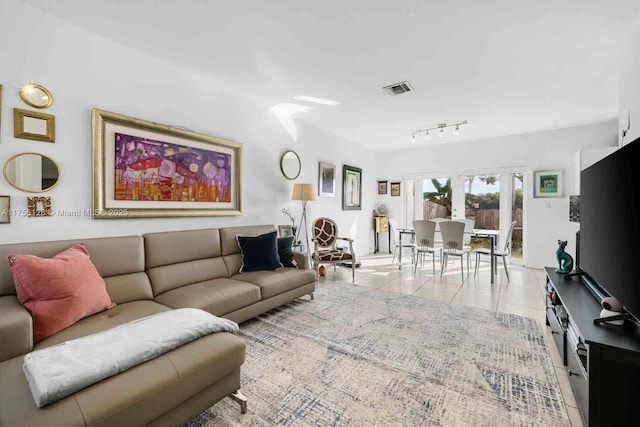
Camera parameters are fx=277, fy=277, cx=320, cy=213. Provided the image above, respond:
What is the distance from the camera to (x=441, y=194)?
238 inches

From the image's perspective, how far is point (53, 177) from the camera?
211cm

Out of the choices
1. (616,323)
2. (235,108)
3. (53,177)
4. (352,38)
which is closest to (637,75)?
(616,323)

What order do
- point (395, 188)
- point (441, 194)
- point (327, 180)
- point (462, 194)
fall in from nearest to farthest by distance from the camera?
1. point (327, 180)
2. point (462, 194)
3. point (441, 194)
4. point (395, 188)

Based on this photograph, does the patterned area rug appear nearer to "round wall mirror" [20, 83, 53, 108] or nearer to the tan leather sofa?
the tan leather sofa

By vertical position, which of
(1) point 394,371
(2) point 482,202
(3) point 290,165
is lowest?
(1) point 394,371

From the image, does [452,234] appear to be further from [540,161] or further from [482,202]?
[540,161]

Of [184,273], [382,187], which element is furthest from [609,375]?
[382,187]

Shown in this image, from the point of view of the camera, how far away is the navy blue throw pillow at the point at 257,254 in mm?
3000

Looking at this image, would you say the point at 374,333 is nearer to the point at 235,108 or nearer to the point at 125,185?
the point at 125,185

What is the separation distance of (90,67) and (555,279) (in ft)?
13.8

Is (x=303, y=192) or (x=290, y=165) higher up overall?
(x=290, y=165)

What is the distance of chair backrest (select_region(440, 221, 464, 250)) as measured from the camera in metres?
4.19

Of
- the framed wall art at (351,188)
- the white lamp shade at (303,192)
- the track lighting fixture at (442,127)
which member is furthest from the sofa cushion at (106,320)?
the track lighting fixture at (442,127)

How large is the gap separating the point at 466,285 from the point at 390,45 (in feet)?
10.6
